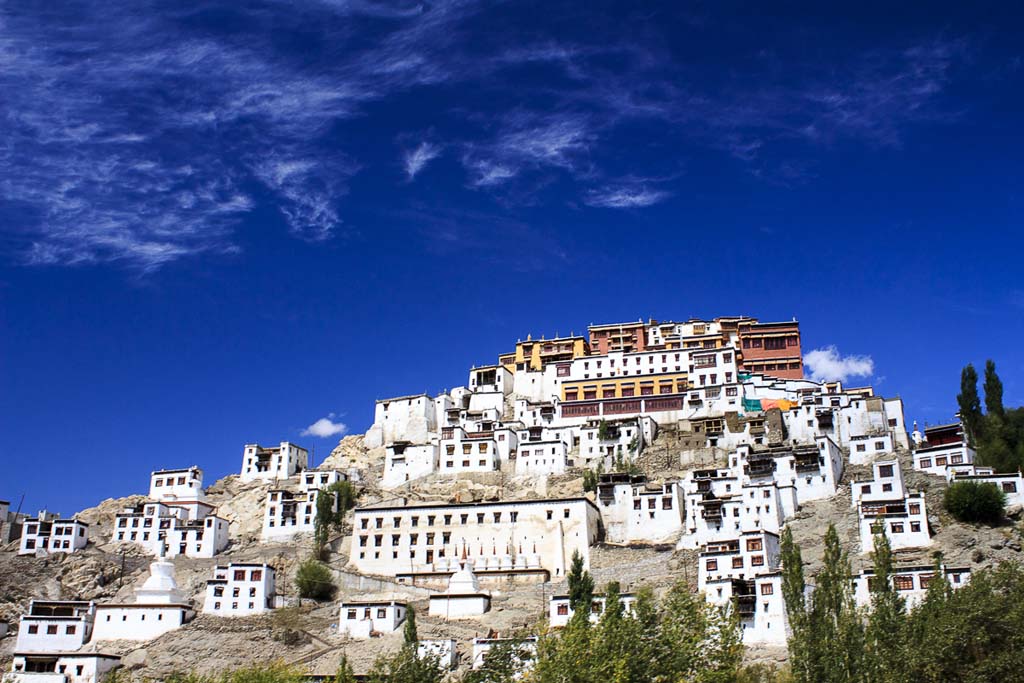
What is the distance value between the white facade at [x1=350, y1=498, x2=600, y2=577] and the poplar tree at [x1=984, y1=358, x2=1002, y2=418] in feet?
98.8

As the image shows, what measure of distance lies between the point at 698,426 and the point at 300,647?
127ft

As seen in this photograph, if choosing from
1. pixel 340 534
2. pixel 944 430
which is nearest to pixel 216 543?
pixel 340 534

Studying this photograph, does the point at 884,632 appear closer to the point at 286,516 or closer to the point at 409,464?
the point at 286,516

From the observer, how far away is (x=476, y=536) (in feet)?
243

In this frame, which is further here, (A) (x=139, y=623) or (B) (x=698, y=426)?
(B) (x=698, y=426)

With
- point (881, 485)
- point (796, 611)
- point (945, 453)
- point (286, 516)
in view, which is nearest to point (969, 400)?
point (945, 453)

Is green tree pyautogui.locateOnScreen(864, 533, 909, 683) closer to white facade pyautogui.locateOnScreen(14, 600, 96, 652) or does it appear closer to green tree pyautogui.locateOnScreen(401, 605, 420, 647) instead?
green tree pyautogui.locateOnScreen(401, 605, 420, 647)

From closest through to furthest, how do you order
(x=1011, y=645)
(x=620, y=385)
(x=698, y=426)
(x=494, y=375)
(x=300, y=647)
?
(x=1011, y=645) < (x=300, y=647) < (x=698, y=426) < (x=620, y=385) < (x=494, y=375)

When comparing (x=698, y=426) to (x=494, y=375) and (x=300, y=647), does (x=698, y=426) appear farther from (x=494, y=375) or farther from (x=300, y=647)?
(x=300, y=647)

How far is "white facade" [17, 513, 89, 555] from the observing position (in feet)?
259

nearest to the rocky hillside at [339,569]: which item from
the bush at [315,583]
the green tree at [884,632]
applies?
the bush at [315,583]

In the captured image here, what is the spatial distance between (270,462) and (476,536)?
2815cm

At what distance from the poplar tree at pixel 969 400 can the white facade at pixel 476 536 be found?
2802 cm

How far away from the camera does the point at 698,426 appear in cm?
8756
